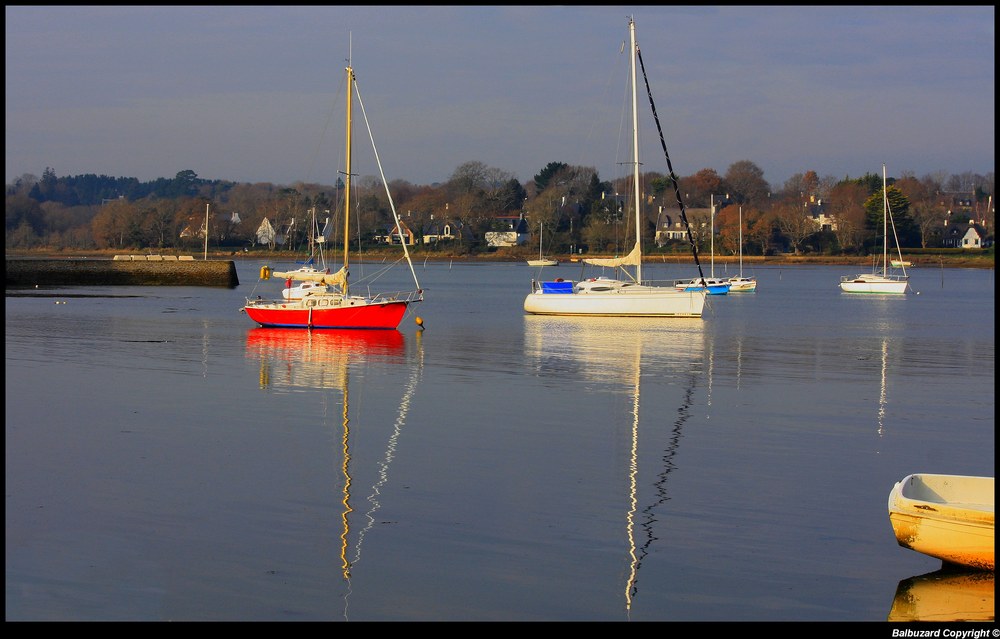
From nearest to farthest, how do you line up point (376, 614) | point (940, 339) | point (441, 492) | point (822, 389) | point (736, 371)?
point (376, 614), point (441, 492), point (822, 389), point (736, 371), point (940, 339)

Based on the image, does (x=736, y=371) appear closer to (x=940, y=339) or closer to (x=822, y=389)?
(x=822, y=389)

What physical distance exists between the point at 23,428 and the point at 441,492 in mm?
9185

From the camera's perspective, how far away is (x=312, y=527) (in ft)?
48.2

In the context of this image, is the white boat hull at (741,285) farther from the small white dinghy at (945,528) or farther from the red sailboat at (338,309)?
the small white dinghy at (945,528)

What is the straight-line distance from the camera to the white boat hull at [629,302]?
55.9 m

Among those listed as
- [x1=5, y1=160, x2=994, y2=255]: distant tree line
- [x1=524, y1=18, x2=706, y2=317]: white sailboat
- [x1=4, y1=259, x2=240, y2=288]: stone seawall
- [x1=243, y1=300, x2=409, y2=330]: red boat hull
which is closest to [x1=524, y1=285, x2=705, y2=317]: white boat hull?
[x1=524, y1=18, x2=706, y2=317]: white sailboat

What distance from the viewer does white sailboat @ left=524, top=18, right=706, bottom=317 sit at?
55.7 metres

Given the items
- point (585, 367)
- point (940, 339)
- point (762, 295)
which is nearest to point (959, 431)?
point (585, 367)

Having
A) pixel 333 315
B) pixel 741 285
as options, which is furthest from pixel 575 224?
pixel 333 315

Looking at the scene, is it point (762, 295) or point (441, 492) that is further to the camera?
point (762, 295)

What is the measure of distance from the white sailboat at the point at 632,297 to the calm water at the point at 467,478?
55.5 ft

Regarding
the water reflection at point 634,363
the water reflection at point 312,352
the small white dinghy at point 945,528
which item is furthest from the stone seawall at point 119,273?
the small white dinghy at point 945,528

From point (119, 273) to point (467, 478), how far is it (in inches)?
3032

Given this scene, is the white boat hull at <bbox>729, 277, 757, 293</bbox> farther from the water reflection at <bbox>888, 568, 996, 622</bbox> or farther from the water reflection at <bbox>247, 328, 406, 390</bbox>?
the water reflection at <bbox>888, 568, 996, 622</bbox>
